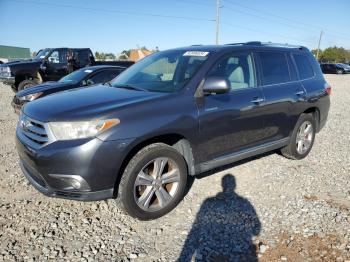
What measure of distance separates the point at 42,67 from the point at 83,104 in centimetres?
1052

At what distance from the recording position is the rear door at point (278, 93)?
14.3 ft

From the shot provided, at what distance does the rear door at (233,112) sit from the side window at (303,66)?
1248 millimetres

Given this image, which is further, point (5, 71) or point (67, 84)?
point (5, 71)

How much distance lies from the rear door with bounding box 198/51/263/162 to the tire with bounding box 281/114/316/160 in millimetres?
994

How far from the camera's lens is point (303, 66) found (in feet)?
17.1

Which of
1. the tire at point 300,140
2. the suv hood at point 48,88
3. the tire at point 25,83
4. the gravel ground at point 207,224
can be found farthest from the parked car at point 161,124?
the tire at point 25,83

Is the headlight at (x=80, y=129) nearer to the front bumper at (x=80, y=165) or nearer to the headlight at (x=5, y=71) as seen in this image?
the front bumper at (x=80, y=165)

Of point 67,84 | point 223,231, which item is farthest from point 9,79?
point 223,231

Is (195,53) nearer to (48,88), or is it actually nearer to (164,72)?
(164,72)

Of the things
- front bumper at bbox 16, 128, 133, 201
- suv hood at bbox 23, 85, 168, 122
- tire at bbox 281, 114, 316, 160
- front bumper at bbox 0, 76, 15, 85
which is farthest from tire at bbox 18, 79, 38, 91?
tire at bbox 281, 114, 316, 160

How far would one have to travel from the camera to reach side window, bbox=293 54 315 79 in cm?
508

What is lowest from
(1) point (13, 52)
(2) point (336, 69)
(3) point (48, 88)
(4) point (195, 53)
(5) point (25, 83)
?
(1) point (13, 52)

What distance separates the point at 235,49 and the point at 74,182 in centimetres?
264

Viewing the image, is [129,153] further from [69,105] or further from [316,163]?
[316,163]
